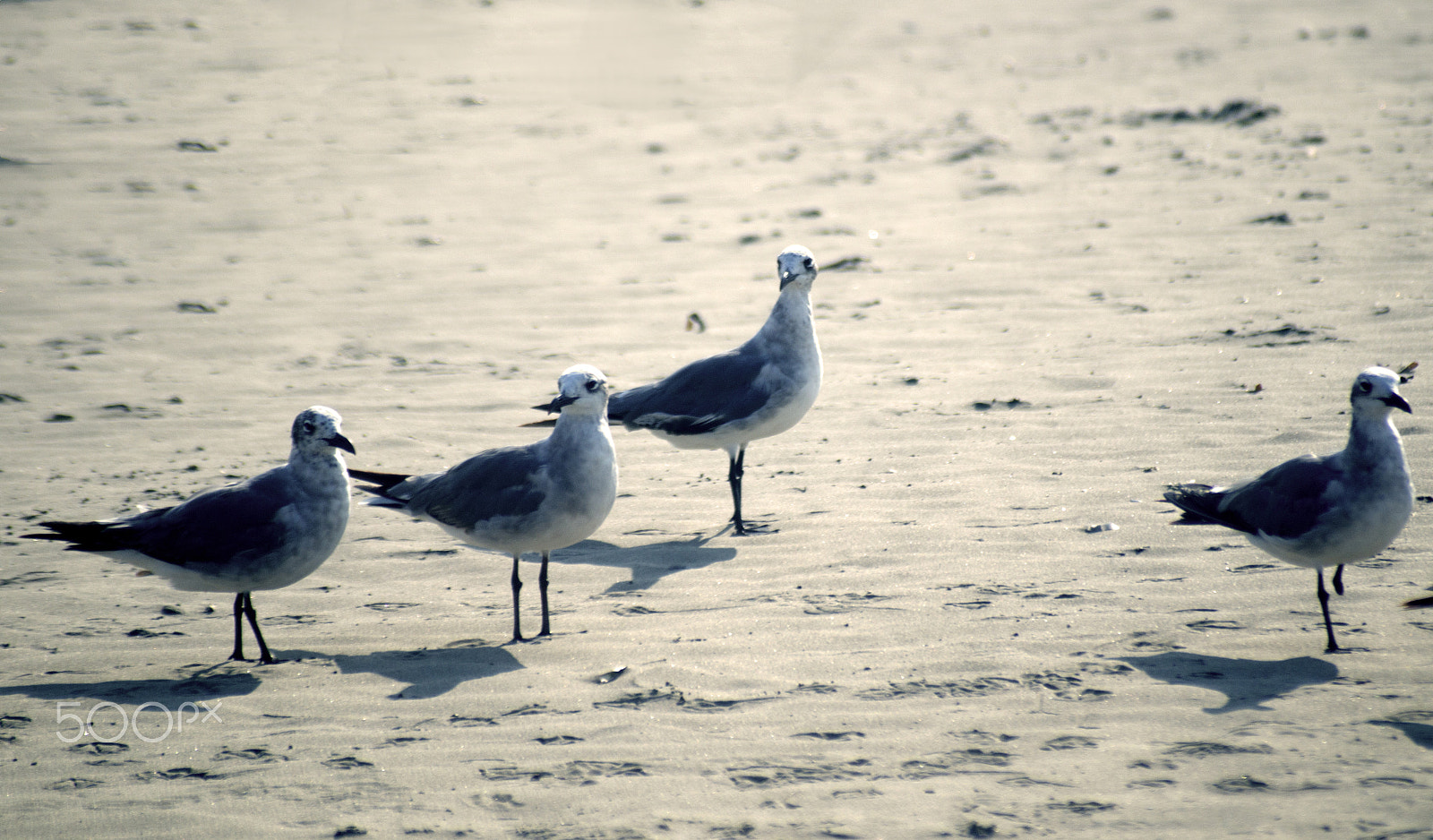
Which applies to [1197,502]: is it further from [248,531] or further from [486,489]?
[248,531]

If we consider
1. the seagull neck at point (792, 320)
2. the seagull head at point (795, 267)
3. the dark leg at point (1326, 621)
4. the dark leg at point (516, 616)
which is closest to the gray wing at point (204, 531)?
the dark leg at point (516, 616)

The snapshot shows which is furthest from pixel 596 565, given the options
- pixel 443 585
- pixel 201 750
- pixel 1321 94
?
pixel 1321 94

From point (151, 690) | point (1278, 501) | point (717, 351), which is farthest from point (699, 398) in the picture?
point (151, 690)

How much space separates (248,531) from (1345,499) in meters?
4.56

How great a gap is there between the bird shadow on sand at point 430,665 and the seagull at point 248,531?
0.40 m

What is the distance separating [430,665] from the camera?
544cm

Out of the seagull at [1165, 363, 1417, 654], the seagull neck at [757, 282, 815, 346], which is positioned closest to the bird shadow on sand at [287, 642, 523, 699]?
the seagull neck at [757, 282, 815, 346]

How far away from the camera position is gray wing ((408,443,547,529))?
227 inches

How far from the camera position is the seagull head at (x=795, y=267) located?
25.0 feet

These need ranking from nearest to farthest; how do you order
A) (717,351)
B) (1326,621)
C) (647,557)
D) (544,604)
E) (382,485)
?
(1326,621) → (544,604) → (382,485) → (647,557) → (717,351)

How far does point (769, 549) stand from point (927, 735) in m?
2.06

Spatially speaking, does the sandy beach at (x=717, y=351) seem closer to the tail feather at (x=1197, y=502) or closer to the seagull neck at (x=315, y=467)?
the tail feather at (x=1197, y=502)

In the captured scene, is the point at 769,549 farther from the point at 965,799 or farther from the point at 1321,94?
the point at 1321,94

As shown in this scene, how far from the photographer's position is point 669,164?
14.5m
